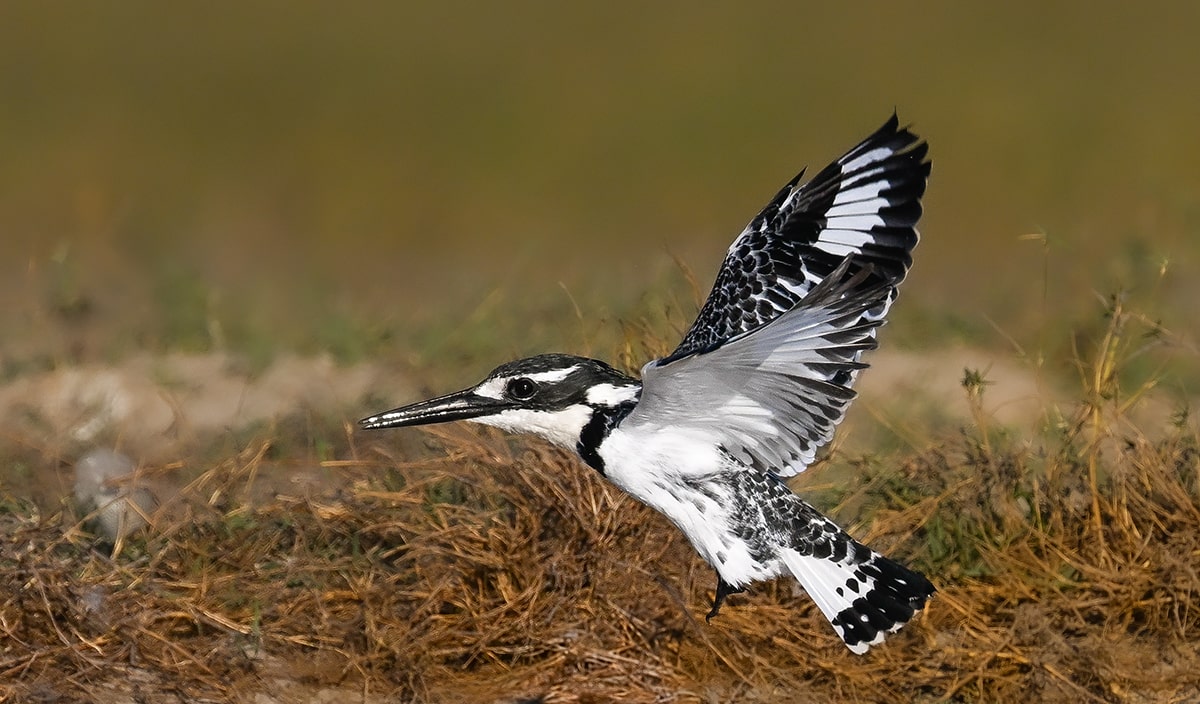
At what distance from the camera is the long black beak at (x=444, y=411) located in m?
4.23

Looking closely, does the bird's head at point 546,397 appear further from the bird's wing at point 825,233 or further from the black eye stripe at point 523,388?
the bird's wing at point 825,233

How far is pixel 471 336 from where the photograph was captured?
6.99 m

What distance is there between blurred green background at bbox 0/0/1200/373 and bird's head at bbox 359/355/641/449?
2238mm

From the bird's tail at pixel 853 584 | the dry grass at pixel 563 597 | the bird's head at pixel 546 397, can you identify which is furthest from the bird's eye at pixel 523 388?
the bird's tail at pixel 853 584

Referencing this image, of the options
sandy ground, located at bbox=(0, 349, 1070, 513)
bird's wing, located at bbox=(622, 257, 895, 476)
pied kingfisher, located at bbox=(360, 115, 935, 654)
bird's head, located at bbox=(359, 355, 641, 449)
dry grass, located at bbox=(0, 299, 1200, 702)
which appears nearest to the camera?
bird's wing, located at bbox=(622, 257, 895, 476)

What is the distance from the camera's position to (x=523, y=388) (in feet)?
13.9

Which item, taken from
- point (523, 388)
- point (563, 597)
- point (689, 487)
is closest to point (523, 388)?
point (523, 388)

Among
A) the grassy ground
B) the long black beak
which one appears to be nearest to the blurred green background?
the grassy ground

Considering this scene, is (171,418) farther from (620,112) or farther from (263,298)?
(620,112)

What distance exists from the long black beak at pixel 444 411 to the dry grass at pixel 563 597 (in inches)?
18.9

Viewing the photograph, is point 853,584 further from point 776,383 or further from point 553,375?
point 553,375

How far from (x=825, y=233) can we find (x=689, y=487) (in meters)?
1.02

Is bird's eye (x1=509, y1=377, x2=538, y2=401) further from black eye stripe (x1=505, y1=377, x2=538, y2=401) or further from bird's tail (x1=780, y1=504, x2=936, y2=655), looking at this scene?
bird's tail (x1=780, y1=504, x2=936, y2=655)

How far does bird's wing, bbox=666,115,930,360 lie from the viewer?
473cm
